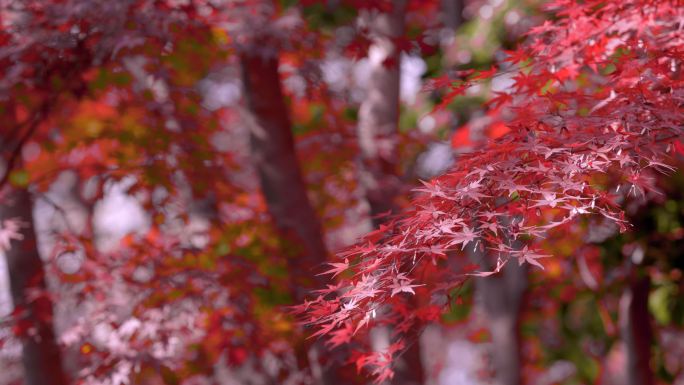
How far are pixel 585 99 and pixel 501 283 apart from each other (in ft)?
15.4

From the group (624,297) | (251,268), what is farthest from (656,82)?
(624,297)

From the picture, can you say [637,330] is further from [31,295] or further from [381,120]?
[31,295]

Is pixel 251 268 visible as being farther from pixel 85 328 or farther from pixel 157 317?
pixel 85 328

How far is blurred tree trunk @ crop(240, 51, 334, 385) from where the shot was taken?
591 cm

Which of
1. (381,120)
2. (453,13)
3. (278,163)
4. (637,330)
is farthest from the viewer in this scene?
(453,13)

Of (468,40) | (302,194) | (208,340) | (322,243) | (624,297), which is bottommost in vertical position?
(624,297)

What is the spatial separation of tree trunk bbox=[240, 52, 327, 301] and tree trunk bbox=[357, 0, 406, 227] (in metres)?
0.72

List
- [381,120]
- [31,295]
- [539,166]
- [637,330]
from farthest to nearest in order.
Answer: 1. [637,330]
2. [381,120]
3. [31,295]
4. [539,166]

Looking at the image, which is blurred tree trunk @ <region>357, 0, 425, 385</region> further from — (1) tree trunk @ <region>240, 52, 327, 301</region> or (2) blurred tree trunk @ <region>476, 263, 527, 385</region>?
(2) blurred tree trunk @ <region>476, 263, 527, 385</region>

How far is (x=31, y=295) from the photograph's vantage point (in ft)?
17.4

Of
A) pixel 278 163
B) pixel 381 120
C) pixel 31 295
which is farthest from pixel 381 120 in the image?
pixel 31 295

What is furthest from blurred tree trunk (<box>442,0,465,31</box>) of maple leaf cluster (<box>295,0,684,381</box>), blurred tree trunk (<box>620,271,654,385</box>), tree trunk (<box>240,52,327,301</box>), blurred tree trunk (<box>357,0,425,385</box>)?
maple leaf cluster (<box>295,0,684,381</box>)

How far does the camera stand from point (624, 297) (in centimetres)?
809

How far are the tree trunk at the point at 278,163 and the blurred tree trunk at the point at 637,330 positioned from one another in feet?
11.9
